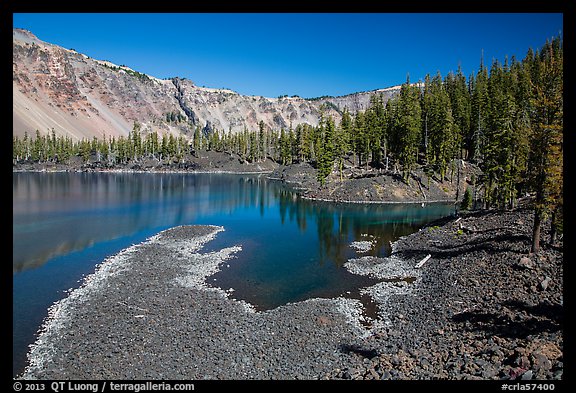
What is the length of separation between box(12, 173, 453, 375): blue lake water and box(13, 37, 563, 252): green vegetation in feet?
40.5

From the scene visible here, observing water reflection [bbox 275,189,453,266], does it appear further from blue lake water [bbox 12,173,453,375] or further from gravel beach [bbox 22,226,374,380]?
gravel beach [bbox 22,226,374,380]

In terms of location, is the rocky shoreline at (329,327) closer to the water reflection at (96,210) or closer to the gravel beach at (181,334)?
the gravel beach at (181,334)

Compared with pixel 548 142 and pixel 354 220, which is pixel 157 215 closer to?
pixel 354 220

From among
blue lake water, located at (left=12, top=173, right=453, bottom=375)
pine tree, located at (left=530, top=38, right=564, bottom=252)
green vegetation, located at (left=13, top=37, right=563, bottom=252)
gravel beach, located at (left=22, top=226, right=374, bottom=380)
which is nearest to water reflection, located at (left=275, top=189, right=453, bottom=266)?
blue lake water, located at (left=12, top=173, right=453, bottom=375)

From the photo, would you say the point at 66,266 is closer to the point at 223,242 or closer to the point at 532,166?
the point at 223,242

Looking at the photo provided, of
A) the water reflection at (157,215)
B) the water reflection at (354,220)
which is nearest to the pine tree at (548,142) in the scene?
the water reflection at (354,220)

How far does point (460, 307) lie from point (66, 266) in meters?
30.5

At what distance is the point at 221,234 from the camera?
45.2 m

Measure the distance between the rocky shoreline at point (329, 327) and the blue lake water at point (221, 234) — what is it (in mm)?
1934

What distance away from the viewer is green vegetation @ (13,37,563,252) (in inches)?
981
